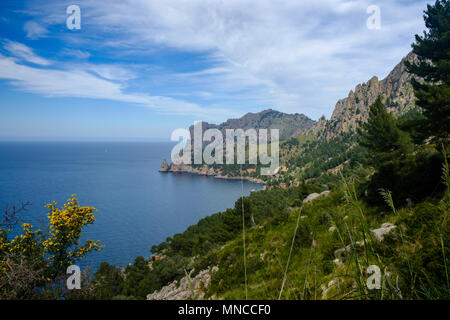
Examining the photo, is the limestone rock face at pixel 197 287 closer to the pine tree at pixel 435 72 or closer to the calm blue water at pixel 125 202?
the pine tree at pixel 435 72

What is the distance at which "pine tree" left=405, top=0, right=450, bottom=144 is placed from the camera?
1165 cm

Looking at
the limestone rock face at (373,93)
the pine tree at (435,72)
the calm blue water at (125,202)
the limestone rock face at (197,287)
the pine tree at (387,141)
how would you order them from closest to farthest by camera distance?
the pine tree at (435,72) < the limestone rock face at (197,287) < the pine tree at (387,141) < the calm blue water at (125,202) < the limestone rock face at (373,93)

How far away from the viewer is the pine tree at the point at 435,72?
11.6 m

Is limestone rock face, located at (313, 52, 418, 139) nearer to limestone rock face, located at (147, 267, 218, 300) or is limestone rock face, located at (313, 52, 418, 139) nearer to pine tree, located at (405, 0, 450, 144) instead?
pine tree, located at (405, 0, 450, 144)

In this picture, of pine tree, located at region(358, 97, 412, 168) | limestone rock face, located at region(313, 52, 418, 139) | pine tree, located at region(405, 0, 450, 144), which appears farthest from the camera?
limestone rock face, located at region(313, 52, 418, 139)

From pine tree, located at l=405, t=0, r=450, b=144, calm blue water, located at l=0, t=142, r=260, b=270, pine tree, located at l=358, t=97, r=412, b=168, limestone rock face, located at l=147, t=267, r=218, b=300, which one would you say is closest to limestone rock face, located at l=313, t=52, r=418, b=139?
calm blue water, located at l=0, t=142, r=260, b=270

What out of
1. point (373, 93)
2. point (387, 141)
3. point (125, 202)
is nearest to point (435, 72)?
point (387, 141)

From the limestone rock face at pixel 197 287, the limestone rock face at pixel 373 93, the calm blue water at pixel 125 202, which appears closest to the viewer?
the limestone rock face at pixel 197 287

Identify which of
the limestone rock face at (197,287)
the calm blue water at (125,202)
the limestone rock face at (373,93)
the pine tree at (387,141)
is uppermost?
the limestone rock face at (373,93)

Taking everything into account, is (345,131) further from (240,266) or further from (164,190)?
(240,266)

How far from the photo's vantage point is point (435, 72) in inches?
656

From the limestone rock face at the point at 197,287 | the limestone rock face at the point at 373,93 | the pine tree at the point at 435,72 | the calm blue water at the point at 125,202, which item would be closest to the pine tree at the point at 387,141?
the pine tree at the point at 435,72
